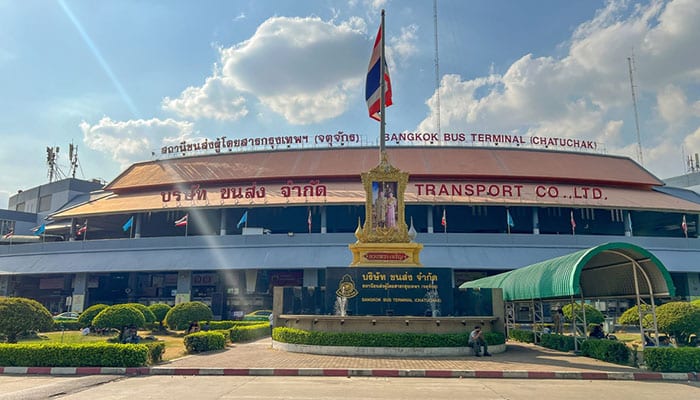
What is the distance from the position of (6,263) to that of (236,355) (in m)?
43.5

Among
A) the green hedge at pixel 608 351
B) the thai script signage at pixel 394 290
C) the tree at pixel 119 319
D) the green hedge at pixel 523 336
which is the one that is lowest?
the green hedge at pixel 523 336

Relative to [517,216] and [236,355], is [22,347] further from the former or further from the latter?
[517,216]

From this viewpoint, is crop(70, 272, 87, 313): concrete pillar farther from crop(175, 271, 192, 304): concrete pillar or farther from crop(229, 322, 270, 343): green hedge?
crop(229, 322, 270, 343): green hedge

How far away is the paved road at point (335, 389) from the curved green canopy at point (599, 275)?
134 inches

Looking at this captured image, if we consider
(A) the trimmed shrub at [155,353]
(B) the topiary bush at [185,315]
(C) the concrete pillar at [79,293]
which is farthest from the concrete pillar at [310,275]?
(A) the trimmed shrub at [155,353]

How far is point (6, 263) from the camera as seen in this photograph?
5144cm

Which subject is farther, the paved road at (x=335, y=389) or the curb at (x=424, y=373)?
the curb at (x=424, y=373)

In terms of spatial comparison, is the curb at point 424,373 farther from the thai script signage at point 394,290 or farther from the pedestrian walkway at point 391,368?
the thai script signage at point 394,290

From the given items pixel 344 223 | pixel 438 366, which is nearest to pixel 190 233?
pixel 344 223

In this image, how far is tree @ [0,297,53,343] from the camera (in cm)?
2067

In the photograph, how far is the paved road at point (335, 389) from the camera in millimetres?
12188

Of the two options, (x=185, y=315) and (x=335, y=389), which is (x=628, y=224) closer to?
(x=185, y=315)

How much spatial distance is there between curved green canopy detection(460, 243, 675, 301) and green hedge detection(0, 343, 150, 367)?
14.9m

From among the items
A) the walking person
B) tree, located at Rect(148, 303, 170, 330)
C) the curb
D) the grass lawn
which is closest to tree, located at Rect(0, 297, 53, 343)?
the grass lawn
